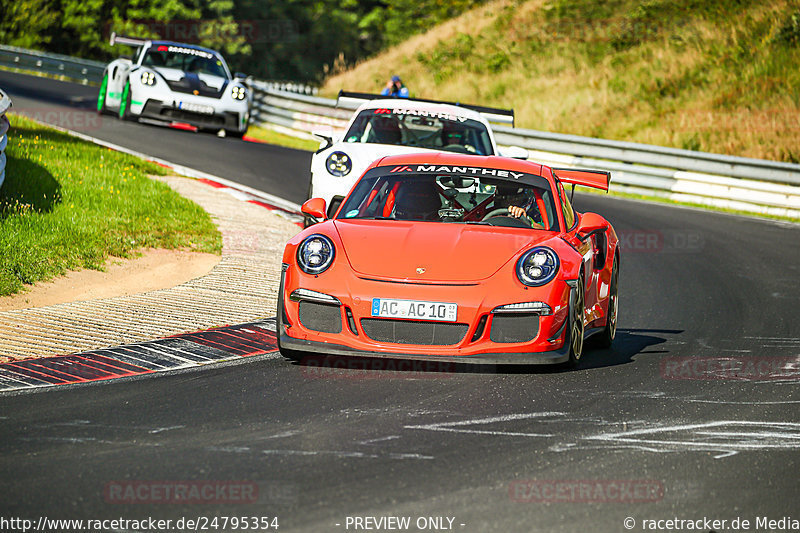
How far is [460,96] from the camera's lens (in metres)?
33.8

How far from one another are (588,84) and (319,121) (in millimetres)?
8843

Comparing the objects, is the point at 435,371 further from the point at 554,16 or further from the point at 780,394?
the point at 554,16

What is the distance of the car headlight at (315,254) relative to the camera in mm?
7012

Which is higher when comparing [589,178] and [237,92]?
[237,92]

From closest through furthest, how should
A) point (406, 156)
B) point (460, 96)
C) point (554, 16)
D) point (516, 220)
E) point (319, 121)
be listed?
1. point (516, 220)
2. point (406, 156)
3. point (319, 121)
4. point (460, 96)
5. point (554, 16)

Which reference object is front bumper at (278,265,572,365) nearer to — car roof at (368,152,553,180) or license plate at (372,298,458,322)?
license plate at (372,298,458,322)

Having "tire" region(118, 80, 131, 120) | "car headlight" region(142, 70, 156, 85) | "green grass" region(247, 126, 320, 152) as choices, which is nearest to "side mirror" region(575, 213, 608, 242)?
"car headlight" region(142, 70, 156, 85)

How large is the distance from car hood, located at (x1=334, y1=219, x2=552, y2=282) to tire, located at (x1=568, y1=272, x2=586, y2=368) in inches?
16.2

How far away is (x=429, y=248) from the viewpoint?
23.5 ft

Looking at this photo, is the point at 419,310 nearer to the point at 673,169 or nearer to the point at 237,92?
the point at 673,169

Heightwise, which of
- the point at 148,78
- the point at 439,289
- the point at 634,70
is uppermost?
the point at 634,70

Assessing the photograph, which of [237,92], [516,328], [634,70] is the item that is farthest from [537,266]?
[634,70]

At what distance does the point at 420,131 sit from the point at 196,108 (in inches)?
342

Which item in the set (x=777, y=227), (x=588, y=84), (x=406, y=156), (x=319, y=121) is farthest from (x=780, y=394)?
(x=588, y=84)
